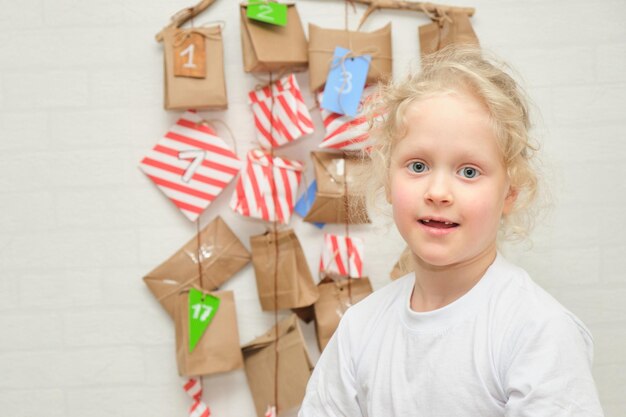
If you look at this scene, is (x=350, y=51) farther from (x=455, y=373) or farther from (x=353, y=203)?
(x=455, y=373)

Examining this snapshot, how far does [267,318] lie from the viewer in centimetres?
171

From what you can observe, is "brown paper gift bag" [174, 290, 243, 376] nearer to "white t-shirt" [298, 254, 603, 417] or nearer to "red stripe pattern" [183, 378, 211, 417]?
"red stripe pattern" [183, 378, 211, 417]

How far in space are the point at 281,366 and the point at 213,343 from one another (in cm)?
18

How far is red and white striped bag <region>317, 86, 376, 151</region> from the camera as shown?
1.59 m

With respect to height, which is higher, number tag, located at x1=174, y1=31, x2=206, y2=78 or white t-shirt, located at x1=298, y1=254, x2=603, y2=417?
number tag, located at x1=174, y1=31, x2=206, y2=78

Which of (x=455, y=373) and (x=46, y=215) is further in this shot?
(x=46, y=215)

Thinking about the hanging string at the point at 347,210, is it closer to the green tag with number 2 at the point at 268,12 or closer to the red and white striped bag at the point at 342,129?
the red and white striped bag at the point at 342,129

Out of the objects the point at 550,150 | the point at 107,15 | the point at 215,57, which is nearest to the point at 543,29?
the point at 550,150

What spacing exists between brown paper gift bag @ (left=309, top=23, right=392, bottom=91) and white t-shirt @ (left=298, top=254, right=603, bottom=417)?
619 mm

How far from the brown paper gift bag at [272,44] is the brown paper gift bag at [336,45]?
0.04 metres

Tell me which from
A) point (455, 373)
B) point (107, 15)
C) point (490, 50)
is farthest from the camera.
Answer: point (107, 15)

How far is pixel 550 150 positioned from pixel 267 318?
0.82 meters

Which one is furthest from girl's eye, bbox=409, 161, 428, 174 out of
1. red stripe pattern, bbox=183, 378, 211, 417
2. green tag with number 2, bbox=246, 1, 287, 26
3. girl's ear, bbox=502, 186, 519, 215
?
red stripe pattern, bbox=183, 378, 211, 417

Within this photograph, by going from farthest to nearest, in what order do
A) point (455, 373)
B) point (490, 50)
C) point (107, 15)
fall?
point (107, 15) → point (490, 50) → point (455, 373)
